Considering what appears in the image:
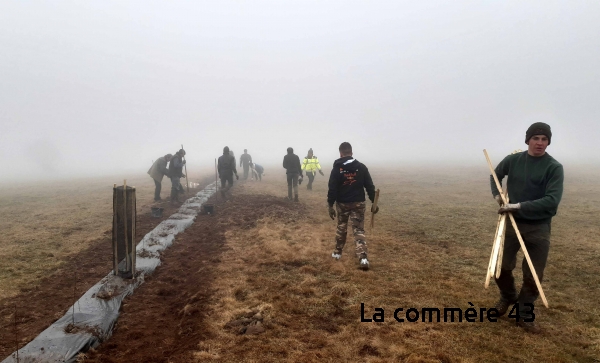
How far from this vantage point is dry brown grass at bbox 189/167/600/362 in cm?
404

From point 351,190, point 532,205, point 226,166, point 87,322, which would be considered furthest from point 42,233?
point 532,205

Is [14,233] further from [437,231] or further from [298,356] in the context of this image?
[437,231]

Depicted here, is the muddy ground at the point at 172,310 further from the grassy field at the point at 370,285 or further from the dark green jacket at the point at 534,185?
the dark green jacket at the point at 534,185

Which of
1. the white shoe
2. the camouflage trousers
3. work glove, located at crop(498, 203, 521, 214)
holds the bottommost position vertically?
the white shoe

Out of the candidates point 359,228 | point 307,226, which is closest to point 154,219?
point 307,226

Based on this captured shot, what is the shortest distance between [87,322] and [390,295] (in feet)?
15.4

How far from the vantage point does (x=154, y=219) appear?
12438mm

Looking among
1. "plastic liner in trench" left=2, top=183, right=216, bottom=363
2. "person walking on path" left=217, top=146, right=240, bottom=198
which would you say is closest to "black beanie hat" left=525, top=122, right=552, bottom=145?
"plastic liner in trench" left=2, top=183, right=216, bottom=363

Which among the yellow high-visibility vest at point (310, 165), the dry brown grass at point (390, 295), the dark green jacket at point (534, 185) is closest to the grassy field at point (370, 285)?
the dry brown grass at point (390, 295)

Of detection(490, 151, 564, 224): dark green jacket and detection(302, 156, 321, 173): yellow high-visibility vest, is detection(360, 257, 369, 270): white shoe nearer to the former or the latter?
detection(490, 151, 564, 224): dark green jacket

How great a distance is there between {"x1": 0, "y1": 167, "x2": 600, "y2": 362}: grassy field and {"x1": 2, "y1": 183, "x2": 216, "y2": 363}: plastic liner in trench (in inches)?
57.7

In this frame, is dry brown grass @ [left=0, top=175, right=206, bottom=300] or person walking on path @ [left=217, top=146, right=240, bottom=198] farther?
person walking on path @ [left=217, top=146, right=240, bottom=198]

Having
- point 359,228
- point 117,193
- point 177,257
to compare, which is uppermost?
point 117,193

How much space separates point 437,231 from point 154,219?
9918 millimetres
